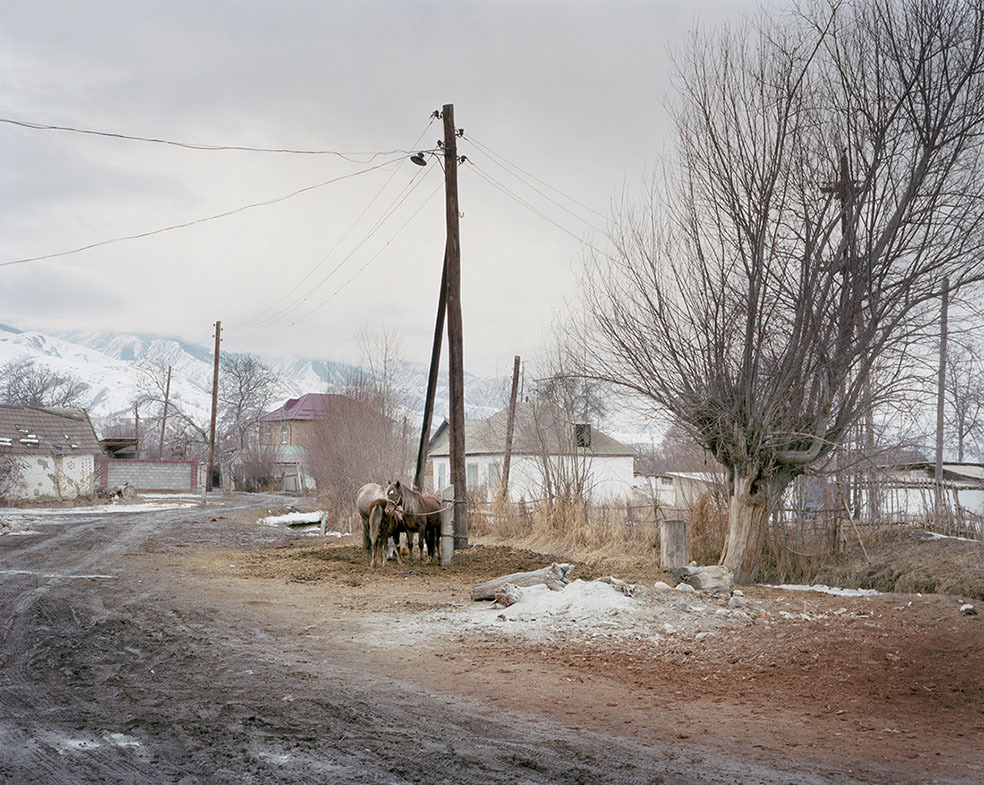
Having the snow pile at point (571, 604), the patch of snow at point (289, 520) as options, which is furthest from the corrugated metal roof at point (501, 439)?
the snow pile at point (571, 604)

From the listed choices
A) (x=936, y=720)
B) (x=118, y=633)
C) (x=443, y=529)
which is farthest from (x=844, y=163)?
(x=118, y=633)

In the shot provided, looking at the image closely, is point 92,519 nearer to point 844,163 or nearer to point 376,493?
point 376,493

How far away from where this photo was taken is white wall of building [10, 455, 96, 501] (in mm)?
38156

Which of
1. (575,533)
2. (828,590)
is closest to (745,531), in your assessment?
(828,590)

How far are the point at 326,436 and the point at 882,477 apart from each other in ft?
70.8

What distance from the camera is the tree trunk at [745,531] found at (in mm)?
13859

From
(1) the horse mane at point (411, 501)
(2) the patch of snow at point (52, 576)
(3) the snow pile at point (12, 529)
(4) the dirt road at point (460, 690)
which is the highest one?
(1) the horse mane at point (411, 501)

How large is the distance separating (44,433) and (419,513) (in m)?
30.3

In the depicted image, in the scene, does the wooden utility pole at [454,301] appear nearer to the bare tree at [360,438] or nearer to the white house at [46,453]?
the bare tree at [360,438]

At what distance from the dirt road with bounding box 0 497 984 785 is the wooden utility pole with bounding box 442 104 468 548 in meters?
5.82

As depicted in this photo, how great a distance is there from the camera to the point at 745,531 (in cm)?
1393

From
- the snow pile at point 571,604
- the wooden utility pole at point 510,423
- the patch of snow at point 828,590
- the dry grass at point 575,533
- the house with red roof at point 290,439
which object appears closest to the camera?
the snow pile at point 571,604

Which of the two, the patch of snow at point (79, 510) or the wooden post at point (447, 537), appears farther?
the patch of snow at point (79, 510)

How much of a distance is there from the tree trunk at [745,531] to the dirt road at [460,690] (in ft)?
4.99
